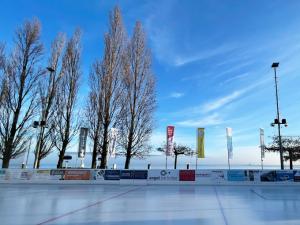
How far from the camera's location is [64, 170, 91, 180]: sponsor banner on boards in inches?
867

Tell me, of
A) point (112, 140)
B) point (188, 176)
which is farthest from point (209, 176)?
point (112, 140)

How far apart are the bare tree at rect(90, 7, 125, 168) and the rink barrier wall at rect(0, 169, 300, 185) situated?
2.84 meters

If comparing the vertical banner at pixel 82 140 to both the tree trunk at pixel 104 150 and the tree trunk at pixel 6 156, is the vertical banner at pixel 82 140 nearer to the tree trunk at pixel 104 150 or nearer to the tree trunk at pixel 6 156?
the tree trunk at pixel 104 150

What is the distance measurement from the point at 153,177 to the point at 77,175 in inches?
233

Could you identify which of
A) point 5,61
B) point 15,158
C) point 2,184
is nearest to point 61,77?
point 5,61

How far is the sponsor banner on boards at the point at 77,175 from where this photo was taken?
22016 mm

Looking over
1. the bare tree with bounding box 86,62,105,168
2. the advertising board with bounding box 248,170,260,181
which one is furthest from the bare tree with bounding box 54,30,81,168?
the advertising board with bounding box 248,170,260,181

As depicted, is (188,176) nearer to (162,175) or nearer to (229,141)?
(162,175)

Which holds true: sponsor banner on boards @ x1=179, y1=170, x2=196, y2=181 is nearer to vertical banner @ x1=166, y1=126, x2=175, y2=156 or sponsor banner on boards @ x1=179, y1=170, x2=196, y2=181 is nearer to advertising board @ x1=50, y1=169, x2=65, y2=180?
vertical banner @ x1=166, y1=126, x2=175, y2=156

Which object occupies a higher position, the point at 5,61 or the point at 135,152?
the point at 5,61

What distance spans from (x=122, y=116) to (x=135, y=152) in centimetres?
397

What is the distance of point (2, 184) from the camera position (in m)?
21.4

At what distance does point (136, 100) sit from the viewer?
2655 cm

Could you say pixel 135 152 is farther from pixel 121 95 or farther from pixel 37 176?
pixel 37 176
